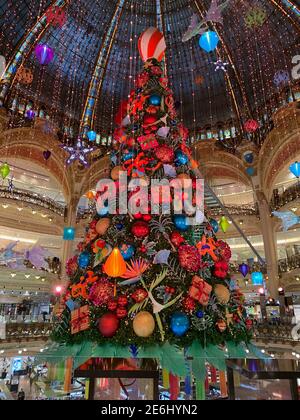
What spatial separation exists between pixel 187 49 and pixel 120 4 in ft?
15.5

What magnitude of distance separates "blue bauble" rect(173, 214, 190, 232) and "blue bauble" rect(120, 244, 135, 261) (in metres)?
0.74

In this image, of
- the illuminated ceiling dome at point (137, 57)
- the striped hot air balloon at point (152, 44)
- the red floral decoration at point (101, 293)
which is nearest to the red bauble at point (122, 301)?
the red floral decoration at point (101, 293)

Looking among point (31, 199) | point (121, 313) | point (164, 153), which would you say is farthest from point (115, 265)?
point (31, 199)

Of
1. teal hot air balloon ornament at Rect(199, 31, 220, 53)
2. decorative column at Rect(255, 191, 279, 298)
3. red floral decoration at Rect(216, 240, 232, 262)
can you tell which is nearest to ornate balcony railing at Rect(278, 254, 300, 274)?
decorative column at Rect(255, 191, 279, 298)

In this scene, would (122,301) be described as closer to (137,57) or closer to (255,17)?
(255,17)

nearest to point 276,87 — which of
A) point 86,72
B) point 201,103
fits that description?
point 201,103

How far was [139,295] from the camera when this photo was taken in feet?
12.4

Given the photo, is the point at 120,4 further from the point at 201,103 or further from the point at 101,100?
the point at 201,103

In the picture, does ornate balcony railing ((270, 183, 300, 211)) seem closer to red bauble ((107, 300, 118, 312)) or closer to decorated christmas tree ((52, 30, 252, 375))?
decorated christmas tree ((52, 30, 252, 375))

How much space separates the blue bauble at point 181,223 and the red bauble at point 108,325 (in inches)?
60.4

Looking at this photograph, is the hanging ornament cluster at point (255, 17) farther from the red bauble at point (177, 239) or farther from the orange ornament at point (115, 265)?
the orange ornament at point (115, 265)
